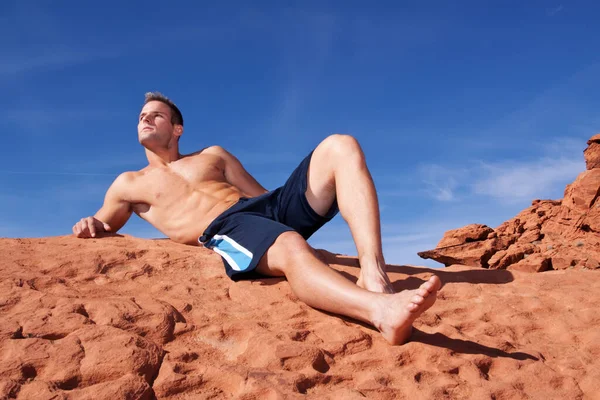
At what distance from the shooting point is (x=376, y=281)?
8.43 ft

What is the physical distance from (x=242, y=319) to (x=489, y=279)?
75.2 inches

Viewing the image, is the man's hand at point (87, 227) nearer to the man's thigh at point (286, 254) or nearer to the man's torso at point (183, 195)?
the man's torso at point (183, 195)

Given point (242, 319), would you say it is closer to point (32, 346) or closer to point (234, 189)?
point (32, 346)

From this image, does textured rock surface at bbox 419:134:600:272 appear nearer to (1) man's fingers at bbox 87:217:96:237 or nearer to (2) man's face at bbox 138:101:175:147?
(2) man's face at bbox 138:101:175:147

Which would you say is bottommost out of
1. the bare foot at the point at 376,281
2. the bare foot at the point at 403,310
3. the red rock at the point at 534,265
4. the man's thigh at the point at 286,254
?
the bare foot at the point at 403,310

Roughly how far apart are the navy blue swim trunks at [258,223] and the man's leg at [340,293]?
9 centimetres

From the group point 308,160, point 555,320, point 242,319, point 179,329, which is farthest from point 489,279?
point 179,329

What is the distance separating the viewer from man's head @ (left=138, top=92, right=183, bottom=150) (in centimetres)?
448

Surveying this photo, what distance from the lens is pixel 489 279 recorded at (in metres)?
3.66

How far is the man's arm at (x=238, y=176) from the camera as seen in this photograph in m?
4.40

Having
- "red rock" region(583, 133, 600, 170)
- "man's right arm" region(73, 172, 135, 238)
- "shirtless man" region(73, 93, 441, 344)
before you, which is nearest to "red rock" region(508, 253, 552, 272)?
"red rock" region(583, 133, 600, 170)

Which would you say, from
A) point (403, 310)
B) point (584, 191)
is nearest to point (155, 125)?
point (403, 310)

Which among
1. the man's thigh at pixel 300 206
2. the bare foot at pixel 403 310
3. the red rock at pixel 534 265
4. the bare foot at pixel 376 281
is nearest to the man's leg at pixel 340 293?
the bare foot at pixel 403 310

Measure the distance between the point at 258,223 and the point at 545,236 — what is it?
6.80 meters
